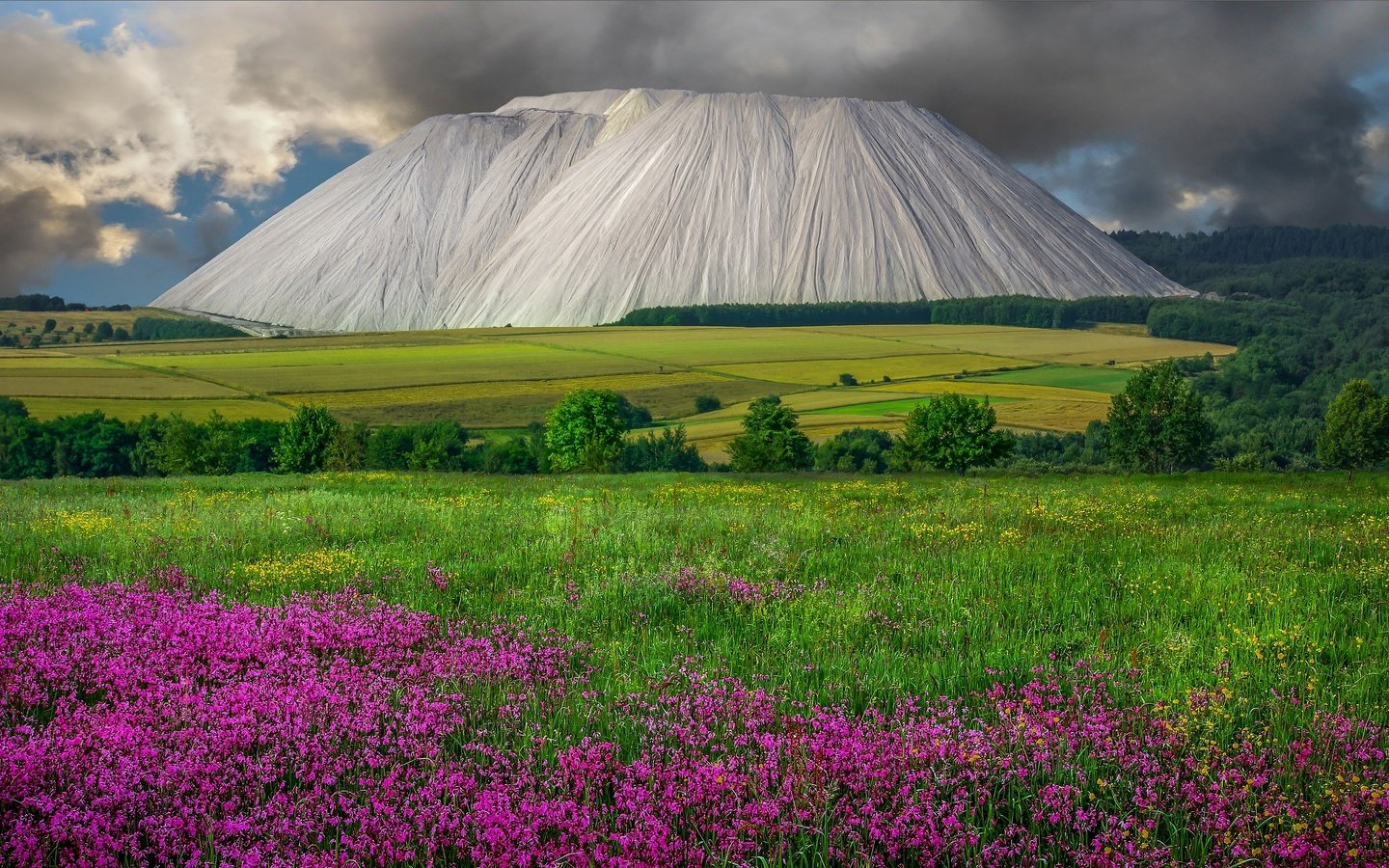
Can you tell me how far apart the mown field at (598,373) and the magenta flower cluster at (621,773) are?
7753 cm

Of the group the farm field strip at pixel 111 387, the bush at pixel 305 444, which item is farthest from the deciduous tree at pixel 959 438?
the farm field strip at pixel 111 387

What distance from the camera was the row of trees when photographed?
6712cm

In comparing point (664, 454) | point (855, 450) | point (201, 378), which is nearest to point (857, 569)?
point (664, 454)

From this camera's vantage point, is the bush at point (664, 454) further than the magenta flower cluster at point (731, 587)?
Yes

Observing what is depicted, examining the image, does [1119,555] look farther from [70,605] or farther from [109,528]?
[109,528]

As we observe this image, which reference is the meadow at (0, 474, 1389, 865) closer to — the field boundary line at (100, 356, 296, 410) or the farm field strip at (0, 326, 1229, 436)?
the farm field strip at (0, 326, 1229, 436)

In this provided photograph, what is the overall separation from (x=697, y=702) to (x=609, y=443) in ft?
214

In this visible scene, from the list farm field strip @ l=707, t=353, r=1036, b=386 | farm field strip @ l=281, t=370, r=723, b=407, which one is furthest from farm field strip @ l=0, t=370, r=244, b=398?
farm field strip @ l=707, t=353, r=1036, b=386

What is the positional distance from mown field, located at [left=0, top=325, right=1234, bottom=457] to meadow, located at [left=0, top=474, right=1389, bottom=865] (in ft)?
237

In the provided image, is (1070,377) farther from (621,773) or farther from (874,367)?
(621,773)

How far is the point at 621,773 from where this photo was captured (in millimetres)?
6598

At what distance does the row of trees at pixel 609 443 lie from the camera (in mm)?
67125

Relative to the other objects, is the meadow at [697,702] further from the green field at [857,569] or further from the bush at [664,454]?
the bush at [664,454]

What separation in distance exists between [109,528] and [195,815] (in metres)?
14.3
